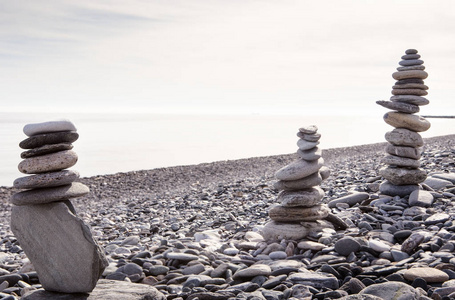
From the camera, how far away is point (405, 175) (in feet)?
30.0

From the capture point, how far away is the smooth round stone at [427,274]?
4.86 meters

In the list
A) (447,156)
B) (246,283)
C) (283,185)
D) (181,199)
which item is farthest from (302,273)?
(447,156)

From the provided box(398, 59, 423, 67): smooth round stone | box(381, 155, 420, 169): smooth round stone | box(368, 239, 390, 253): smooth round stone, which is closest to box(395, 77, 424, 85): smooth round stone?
box(398, 59, 423, 67): smooth round stone

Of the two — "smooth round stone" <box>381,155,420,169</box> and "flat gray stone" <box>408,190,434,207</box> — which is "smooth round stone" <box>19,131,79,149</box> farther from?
"smooth round stone" <box>381,155,420,169</box>

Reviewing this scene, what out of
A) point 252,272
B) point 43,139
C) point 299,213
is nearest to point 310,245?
point 299,213

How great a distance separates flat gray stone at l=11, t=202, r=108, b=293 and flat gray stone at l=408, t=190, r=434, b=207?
5791 millimetres

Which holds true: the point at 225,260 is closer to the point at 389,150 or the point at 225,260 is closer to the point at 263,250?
the point at 263,250

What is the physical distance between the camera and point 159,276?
19.4 ft

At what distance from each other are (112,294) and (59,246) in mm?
776

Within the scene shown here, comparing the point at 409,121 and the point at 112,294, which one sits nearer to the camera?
the point at 112,294

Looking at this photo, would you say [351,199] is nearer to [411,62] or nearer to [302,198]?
[302,198]

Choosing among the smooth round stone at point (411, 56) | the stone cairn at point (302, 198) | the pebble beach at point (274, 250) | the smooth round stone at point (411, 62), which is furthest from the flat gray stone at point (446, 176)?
the stone cairn at point (302, 198)

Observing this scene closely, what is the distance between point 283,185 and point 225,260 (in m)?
1.76

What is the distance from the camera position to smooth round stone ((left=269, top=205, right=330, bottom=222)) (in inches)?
291
